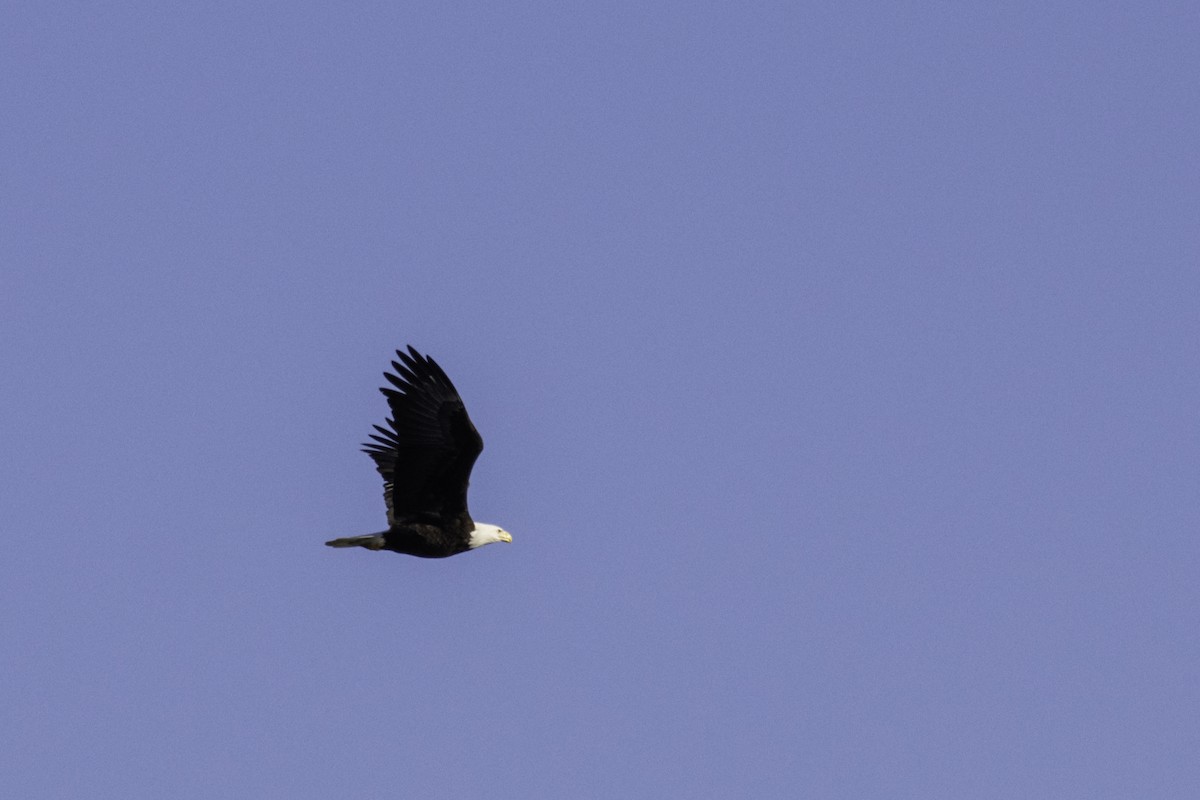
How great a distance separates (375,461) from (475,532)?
138 cm

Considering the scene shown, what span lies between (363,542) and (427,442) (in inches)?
51.8

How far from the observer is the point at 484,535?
41.6 meters

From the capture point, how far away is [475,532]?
136 feet

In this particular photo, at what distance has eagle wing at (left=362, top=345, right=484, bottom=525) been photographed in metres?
40.5

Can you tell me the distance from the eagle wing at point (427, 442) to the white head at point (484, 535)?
442mm

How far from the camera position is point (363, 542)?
134 ft

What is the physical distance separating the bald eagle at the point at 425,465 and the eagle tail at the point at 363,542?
0.04 ft

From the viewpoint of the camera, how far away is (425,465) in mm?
40781

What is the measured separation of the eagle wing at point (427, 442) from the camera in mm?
40500

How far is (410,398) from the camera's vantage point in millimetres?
40562

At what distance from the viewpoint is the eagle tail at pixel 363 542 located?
4050 cm

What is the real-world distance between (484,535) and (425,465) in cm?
129

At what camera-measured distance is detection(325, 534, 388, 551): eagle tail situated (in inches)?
1594

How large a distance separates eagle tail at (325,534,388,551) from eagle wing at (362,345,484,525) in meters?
0.29
